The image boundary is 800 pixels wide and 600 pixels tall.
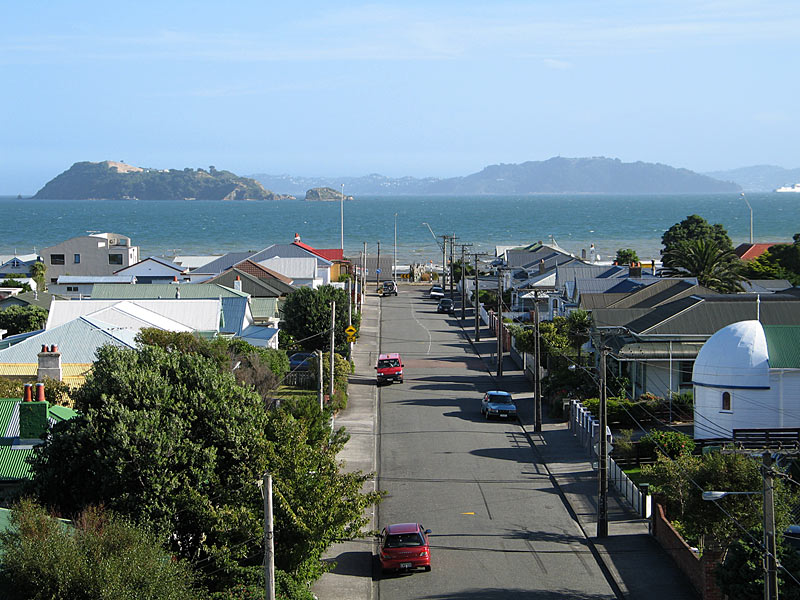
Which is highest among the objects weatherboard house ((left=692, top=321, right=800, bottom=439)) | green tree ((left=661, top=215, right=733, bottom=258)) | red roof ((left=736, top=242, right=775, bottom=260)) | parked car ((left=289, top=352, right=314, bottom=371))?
green tree ((left=661, top=215, right=733, bottom=258))

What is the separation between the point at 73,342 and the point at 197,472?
67.8 ft

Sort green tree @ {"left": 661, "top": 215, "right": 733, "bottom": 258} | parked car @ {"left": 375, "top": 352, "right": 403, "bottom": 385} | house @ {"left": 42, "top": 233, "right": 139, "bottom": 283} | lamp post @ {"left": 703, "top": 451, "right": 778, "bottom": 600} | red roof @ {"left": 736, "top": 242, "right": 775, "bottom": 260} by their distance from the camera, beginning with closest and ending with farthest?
lamp post @ {"left": 703, "top": 451, "right": 778, "bottom": 600} → parked car @ {"left": 375, "top": 352, "right": 403, "bottom": 385} → green tree @ {"left": 661, "top": 215, "right": 733, "bottom": 258} → house @ {"left": 42, "top": 233, "right": 139, "bottom": 283} → red roof @ {"left": 736, "top": 242, "right": 775, "bottom": 260}

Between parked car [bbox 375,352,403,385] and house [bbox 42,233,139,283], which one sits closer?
parked car [bbox 375,352,403,385]

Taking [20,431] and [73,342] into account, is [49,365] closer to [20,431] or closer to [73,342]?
[73,342]

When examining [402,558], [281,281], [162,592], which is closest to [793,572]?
[402,558]

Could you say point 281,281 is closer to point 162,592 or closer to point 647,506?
point 647,506

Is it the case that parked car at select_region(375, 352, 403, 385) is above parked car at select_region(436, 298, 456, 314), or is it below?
below

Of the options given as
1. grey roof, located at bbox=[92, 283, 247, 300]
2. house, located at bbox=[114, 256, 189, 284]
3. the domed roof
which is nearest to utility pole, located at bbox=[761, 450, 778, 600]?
the domed roof

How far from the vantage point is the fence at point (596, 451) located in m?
31.7

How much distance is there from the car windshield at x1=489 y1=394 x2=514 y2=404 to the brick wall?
17.7 meters

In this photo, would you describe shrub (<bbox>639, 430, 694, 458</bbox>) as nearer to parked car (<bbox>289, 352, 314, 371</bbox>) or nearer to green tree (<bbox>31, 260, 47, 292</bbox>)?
parked car (<bbox>289, 352, 314, 371</bbox>)

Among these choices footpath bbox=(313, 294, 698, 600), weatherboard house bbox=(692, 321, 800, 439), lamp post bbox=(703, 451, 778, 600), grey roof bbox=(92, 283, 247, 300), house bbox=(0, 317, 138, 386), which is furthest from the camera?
grey roof bbox=(92, 283, 247, 300)

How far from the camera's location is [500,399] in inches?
1863

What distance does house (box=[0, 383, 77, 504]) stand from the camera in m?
26.6
